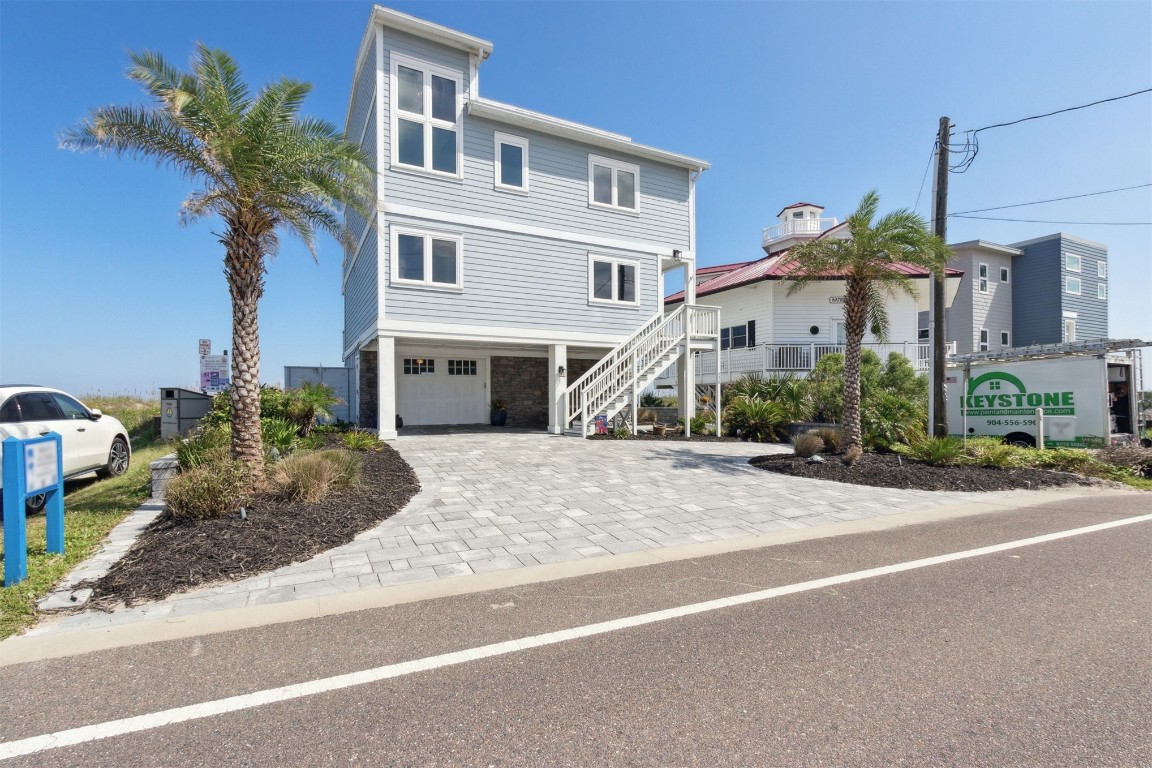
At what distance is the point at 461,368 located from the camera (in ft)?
59.1

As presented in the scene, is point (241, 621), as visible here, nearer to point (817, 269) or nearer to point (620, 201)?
point (817, 269)

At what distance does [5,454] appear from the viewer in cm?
433

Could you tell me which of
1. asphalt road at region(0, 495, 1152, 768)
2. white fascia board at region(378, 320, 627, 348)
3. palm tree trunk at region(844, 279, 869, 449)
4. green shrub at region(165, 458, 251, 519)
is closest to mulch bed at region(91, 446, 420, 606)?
green shrub at region(165, 458, 251, 519)

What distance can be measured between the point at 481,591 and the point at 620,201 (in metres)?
14.0

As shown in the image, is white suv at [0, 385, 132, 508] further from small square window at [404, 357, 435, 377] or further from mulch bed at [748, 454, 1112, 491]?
mulch bed at [748, 454, 1112, 491]

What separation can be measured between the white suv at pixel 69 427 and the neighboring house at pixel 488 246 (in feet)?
15.8

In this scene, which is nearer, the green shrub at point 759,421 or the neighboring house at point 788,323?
the green shrub at point 759,421

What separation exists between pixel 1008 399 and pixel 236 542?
15714mm

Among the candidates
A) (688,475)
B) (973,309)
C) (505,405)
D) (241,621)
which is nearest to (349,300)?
(505,405)

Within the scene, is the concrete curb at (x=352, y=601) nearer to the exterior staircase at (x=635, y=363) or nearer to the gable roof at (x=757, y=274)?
the exterior staircase at (x=635, y=363)

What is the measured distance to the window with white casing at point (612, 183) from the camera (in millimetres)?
15797

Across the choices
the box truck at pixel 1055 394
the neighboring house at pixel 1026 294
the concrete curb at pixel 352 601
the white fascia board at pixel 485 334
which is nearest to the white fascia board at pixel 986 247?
the neighboring house at pixel 1026 294

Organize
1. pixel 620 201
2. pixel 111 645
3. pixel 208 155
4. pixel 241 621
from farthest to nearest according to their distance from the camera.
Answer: pixel 620 201 < pixel 208 155 < pixel 241 621 < pixel 111 645

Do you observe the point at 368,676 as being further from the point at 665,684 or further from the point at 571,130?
the point at 571,130
